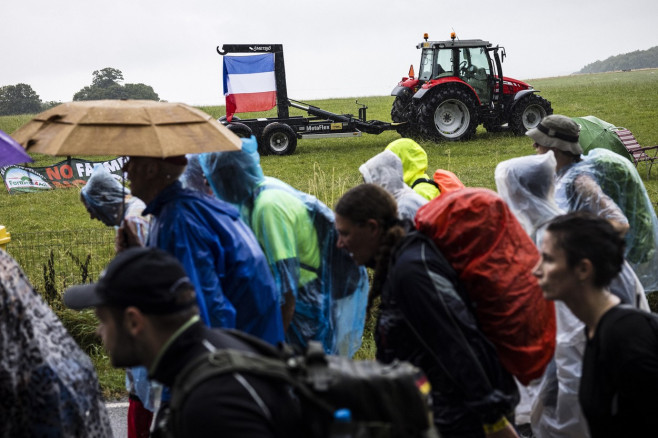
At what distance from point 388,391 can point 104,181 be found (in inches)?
134

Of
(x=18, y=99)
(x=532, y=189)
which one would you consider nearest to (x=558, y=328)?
(x=532, y=189)

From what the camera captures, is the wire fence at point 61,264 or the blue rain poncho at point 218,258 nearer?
the blue rain poncho at point 218,258

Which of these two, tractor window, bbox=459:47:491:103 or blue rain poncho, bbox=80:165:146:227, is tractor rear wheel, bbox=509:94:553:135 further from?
blue rain poncho, bbox=80:165:146:227

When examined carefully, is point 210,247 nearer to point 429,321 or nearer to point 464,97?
point 429,321

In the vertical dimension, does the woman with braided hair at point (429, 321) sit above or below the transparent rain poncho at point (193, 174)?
below

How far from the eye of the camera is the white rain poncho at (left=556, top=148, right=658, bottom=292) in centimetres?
452

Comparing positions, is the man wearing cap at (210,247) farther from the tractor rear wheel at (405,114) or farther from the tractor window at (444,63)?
the tractor rear wheel at (405,114)

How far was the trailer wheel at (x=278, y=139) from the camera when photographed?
18.7 m

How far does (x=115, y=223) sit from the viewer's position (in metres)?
4.88

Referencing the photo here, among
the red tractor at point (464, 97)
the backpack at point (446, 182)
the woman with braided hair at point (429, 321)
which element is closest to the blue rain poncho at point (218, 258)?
the woman with braided hair at point (429, 321)

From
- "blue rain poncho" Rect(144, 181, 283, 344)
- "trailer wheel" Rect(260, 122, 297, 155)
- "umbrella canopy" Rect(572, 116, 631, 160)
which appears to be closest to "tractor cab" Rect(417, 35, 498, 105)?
"trailer wheel" Rect(260, 122, 297, 155)

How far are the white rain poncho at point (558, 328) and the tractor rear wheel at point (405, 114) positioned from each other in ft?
51.1

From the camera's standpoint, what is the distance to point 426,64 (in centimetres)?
1978

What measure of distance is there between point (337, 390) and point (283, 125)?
17.3 m
